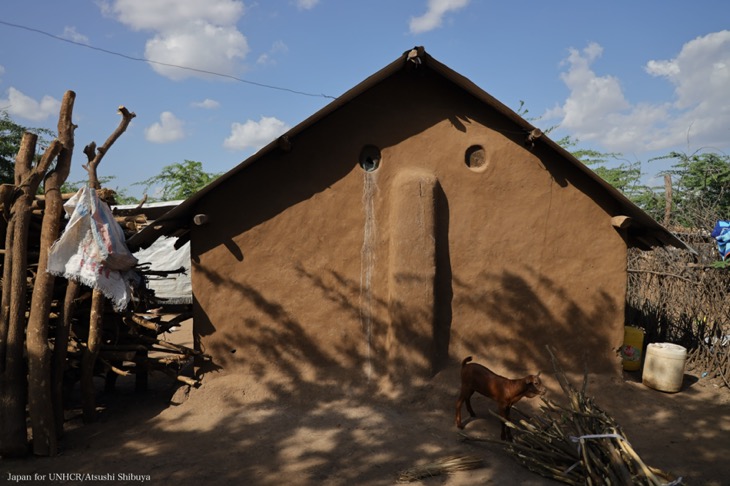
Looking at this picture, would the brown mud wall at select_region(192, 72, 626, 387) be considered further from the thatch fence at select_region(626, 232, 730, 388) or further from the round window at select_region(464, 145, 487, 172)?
the thatch fence at select_region(626, 232, 730, 388)

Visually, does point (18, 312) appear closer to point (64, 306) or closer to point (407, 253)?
point (64, 306)

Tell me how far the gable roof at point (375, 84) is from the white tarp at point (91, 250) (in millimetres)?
360

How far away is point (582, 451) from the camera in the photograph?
4422mm

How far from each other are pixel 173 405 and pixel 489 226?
15.3ft

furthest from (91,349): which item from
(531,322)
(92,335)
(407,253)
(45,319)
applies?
(531,322)

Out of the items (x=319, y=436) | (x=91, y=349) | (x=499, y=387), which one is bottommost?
(x=319, y=436)

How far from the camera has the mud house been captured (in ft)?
21.5

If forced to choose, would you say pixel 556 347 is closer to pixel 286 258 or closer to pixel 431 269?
pixel 431 269

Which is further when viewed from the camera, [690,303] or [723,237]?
[690,303]

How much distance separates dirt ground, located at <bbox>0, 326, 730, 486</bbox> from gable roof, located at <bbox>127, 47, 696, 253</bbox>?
2.02 m

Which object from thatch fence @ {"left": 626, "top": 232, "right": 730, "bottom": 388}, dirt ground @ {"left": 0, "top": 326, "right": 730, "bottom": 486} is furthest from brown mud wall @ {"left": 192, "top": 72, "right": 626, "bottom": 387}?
thatch fence @ {"left": 626, "top": 232, "right": 730, "bottom": 388}

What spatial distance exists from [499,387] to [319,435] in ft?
6.87

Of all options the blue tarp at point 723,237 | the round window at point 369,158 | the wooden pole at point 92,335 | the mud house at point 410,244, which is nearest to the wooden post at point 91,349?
the wooden pole at point 92,335

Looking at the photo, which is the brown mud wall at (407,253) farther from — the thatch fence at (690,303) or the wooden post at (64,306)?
the thatch fence at (690,303)
